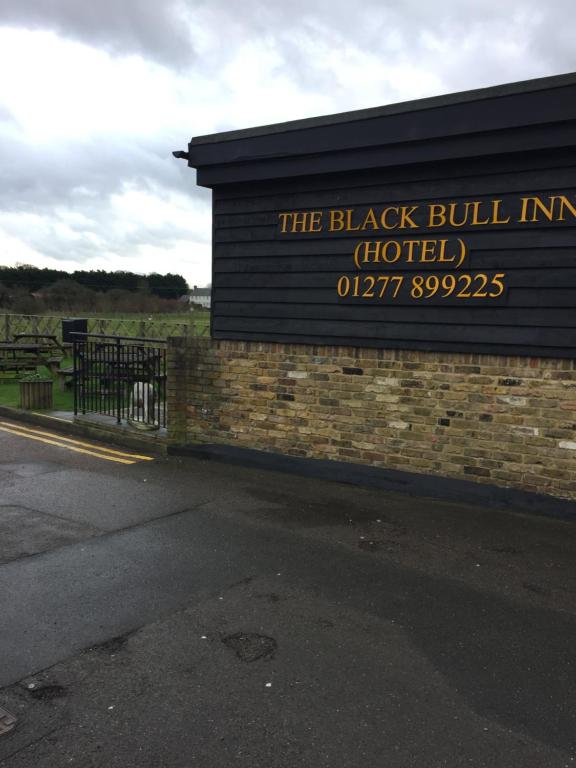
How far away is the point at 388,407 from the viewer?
20.7 feet

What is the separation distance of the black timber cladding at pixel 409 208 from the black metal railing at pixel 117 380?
2032 mm

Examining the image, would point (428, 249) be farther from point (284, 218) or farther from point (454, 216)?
point (284, 218)

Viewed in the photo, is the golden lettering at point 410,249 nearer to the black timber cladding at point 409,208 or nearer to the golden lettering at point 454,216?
the black timber cladding at point 409,208

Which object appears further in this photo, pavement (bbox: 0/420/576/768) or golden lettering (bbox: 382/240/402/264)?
golden lettering (bbox: 382/240/402/264)

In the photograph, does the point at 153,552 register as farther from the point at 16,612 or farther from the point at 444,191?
the point at 444,191

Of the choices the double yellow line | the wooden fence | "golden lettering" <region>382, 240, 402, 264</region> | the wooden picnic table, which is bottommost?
the double yellow line

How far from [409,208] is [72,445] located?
18.7 feet

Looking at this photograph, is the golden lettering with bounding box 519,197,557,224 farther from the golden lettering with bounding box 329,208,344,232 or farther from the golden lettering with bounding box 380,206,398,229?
the golden lettering with bounding box 329,208,344,232

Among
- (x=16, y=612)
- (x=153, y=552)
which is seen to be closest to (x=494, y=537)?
Answer: (x=153, y=552)

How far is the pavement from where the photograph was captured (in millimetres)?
2539

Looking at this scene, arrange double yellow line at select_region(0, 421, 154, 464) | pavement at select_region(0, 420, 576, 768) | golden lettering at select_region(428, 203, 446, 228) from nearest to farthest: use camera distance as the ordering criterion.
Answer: pavement at select_region(0, 420, 576, 768), golden lettering at select_region(428, 203, 446, 228), double yellow line at select_region(0, 421, 154, 464)

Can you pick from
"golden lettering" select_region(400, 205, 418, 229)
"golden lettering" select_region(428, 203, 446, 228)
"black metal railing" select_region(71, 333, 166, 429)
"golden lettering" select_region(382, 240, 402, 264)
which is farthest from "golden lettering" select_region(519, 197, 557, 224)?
"black metal railing" select_region(71, 333, 166, 429)

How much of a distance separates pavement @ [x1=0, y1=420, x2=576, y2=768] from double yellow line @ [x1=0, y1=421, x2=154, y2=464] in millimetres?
1860

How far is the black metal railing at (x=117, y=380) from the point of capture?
8.88 metres
